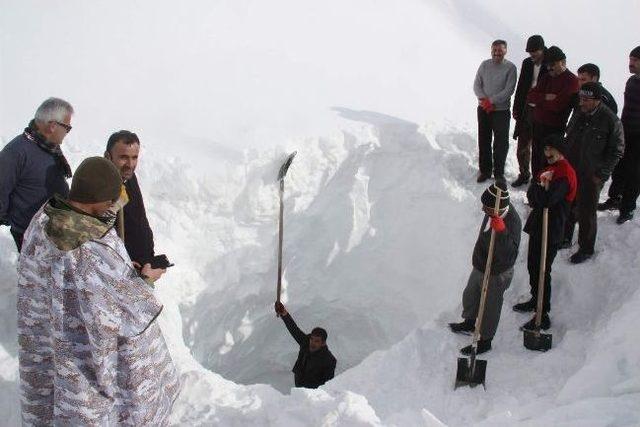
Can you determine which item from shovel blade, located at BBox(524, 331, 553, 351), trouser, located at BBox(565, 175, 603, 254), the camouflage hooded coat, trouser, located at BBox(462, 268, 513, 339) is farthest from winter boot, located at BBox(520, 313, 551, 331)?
Result: the camouflage hooded coat

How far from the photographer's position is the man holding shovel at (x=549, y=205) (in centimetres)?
438

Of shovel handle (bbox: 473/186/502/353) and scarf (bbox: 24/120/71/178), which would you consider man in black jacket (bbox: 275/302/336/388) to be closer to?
shovel handle (bbox: 473/186/502/353)

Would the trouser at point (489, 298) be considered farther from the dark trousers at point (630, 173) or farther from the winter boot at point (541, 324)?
the dark trousers at point (630, 173)

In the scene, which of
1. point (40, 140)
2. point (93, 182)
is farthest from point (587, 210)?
point (40, 140)

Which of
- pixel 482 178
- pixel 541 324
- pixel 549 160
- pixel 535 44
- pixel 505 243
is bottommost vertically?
pixel 541 324

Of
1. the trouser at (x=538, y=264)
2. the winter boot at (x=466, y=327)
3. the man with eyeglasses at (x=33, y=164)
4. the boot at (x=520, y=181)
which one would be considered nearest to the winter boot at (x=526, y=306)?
the trouser at (x=538, y=264)

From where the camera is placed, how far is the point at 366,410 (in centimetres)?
316

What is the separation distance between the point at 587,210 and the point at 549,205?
0.77 meters

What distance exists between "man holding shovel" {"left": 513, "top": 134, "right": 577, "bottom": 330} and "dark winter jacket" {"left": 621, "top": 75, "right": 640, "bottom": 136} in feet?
2.57

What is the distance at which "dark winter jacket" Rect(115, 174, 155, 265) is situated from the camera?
11.6 ft

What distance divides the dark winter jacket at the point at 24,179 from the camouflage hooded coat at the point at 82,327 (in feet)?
3.60

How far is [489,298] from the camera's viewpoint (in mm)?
4477

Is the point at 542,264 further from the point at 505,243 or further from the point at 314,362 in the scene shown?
the point at 314,362

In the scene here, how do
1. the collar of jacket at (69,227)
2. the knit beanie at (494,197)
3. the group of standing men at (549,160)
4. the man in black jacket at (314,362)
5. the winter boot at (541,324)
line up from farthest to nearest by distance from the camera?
the man in black jacket at (314,362) < the winter boot at (541,324) < the group of standing men at (549,160) < the knit beanie at (494,197) < the collar of jacket at (69,227)
